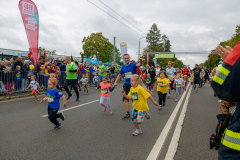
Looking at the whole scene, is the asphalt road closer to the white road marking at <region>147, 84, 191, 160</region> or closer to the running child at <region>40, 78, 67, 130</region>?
the white road marking at <region>147, 84, 191, 160</region>

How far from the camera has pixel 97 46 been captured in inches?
1932

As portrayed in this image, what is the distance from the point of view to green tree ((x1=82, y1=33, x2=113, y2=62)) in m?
49.2

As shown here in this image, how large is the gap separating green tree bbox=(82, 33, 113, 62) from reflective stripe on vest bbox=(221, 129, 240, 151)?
159 feet

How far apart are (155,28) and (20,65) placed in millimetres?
66452

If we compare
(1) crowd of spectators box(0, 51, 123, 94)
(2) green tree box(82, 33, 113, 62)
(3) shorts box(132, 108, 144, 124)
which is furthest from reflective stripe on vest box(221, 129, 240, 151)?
(2) green tree box(82, 33, 113, 62)

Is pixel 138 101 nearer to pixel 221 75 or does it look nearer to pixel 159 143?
pixel 159 143

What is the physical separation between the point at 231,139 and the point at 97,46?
48960mm

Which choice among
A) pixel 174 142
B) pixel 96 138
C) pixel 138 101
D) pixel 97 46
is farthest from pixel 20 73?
pixel 97 46

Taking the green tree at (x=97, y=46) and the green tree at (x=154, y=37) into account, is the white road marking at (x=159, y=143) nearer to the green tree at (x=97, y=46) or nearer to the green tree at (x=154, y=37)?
the green tree at (x=97, y=46)

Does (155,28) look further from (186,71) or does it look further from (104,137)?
(104,137)

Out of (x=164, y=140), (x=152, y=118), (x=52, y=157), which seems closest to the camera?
(x=52, y=157)

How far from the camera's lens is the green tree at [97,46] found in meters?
49.2

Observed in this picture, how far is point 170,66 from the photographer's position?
31.4 feet

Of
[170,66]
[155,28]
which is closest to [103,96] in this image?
[170,66]
